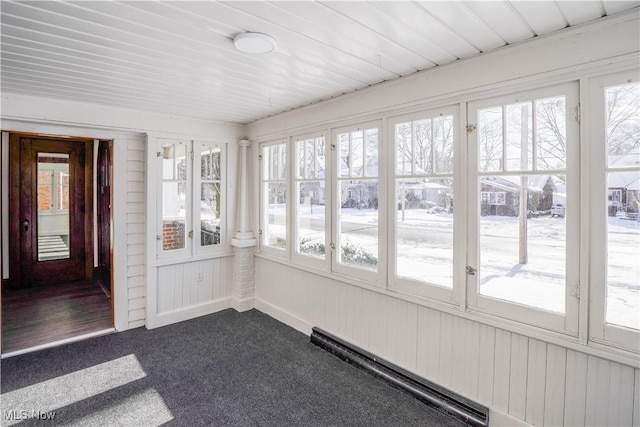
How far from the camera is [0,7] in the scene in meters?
1.60

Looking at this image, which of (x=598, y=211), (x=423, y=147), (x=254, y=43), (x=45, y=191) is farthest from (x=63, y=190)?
(x=598, y=211)

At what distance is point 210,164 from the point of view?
14.1 feet

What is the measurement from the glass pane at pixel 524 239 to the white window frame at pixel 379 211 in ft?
2.67

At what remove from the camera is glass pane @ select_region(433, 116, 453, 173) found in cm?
245

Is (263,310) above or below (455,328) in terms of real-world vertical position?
below

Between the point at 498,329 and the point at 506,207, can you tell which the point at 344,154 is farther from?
the point at 498,329

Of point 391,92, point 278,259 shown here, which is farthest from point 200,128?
point 391,92

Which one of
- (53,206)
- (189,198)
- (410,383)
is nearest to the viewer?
(410,383)

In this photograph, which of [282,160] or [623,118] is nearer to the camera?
[623,118]

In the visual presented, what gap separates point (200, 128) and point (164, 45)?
2.17 meters

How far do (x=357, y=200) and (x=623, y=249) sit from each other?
1.88 metres

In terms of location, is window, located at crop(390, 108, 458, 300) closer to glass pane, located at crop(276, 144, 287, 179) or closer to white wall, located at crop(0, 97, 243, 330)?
glass pane, located at crop(276, 144, 287, 179)

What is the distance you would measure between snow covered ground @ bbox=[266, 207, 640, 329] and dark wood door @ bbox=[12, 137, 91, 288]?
5.08 meters

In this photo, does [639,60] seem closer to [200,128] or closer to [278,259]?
[278,259]
